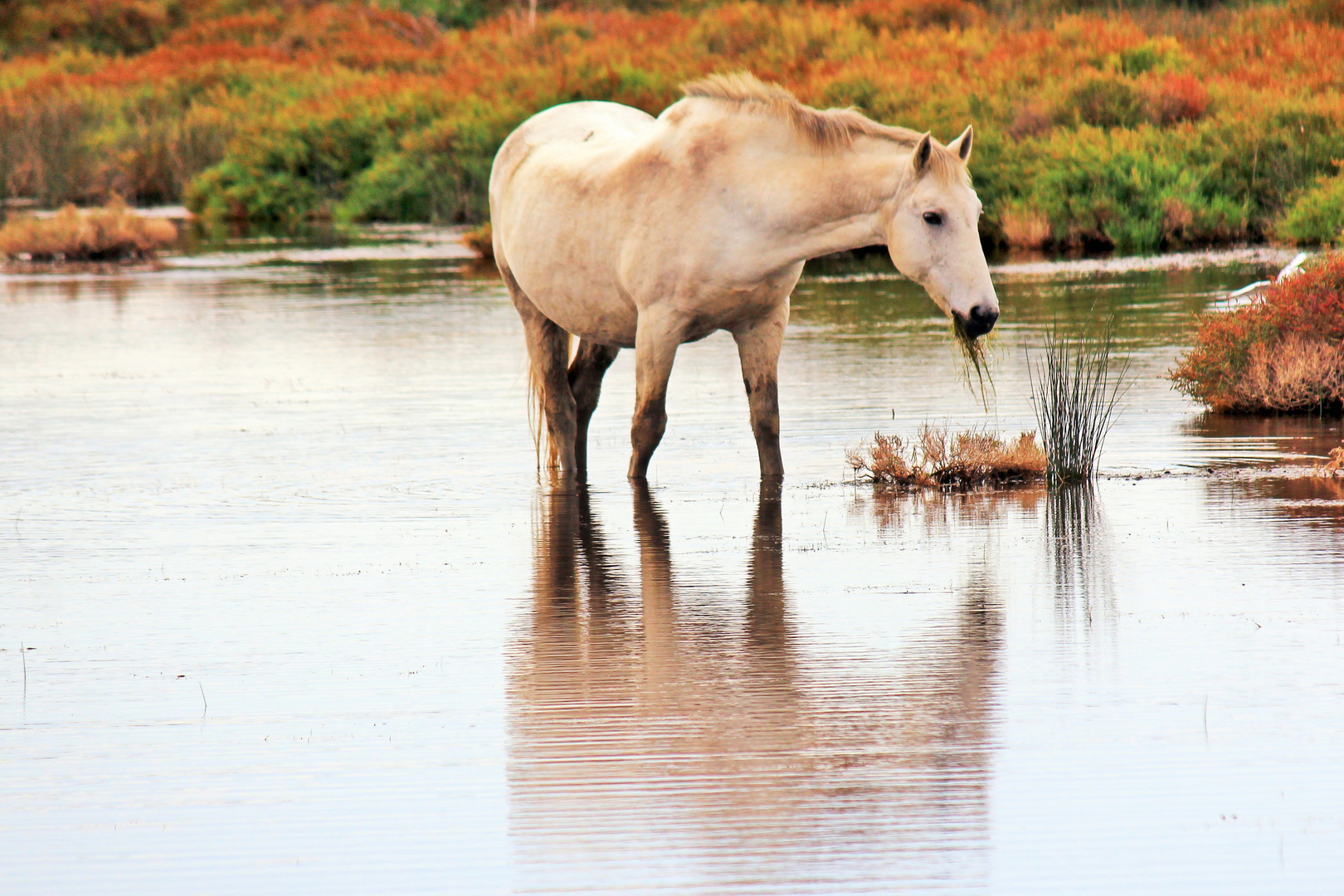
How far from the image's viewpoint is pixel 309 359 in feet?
49.8

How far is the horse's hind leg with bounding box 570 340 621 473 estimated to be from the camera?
10180 millimetres

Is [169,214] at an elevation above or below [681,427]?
above

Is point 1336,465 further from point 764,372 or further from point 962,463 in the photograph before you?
point 764,372

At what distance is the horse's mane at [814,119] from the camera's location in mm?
7949

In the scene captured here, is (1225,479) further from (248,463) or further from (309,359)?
(309,359)

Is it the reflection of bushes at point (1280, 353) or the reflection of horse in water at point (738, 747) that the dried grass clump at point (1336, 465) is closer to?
the reflection of bushes at point (1280, 353)

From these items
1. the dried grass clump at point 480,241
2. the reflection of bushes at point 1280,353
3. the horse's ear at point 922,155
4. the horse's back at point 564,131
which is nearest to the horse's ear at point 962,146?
the horse's ear at point 922,155

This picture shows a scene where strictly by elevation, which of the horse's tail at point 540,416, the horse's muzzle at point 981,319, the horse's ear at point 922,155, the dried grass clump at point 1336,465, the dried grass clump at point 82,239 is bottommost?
the dried grass clump at point 1336,465

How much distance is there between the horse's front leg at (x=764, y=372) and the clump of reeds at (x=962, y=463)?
515mm

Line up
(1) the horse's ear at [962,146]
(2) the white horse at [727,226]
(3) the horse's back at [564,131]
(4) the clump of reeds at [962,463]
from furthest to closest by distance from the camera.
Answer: (3) the horse's back at [564,131]
(4) the clump of reeds at [962,463]
(1) the horse's ear at [962,146]
(2) the white horse at [727,226]

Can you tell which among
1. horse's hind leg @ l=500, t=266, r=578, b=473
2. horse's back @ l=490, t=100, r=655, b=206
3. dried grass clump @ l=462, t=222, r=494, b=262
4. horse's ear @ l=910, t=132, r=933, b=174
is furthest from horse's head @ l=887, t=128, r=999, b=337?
dried grass clump @ l=462, t=222, r=494, b=262

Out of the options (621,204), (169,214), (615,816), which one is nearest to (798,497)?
(621,204)

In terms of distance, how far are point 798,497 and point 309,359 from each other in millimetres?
7591

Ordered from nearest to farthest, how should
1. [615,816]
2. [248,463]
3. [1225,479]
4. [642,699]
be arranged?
[615,816], [642,699], [1225,479], [248,463]
